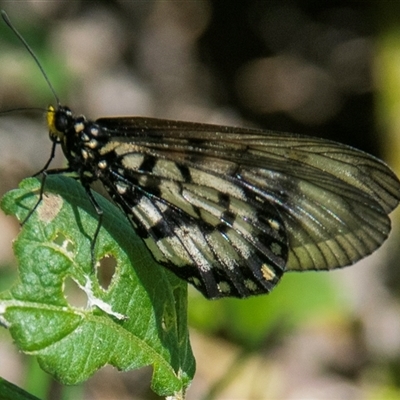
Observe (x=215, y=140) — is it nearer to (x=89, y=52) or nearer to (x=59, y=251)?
(x=59, y=251)

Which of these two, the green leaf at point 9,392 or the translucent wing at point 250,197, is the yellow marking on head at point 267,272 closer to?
the translucent wing at point 250,197

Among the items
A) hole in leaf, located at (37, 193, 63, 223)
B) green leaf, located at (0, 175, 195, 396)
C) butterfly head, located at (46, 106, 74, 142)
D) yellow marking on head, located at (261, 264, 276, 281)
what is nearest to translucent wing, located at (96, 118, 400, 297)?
yellow marking on head, located at (261, 264, 276, 281)

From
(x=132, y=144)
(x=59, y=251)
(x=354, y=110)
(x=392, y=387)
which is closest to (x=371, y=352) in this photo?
(x=392, y=387)

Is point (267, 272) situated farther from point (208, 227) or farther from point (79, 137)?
point (79, 137)

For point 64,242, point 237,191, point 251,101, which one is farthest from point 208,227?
point 251,101

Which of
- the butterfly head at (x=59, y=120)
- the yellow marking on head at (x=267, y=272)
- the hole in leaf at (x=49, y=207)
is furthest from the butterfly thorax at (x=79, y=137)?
the yellow marking on head at (x=267, y=272)
